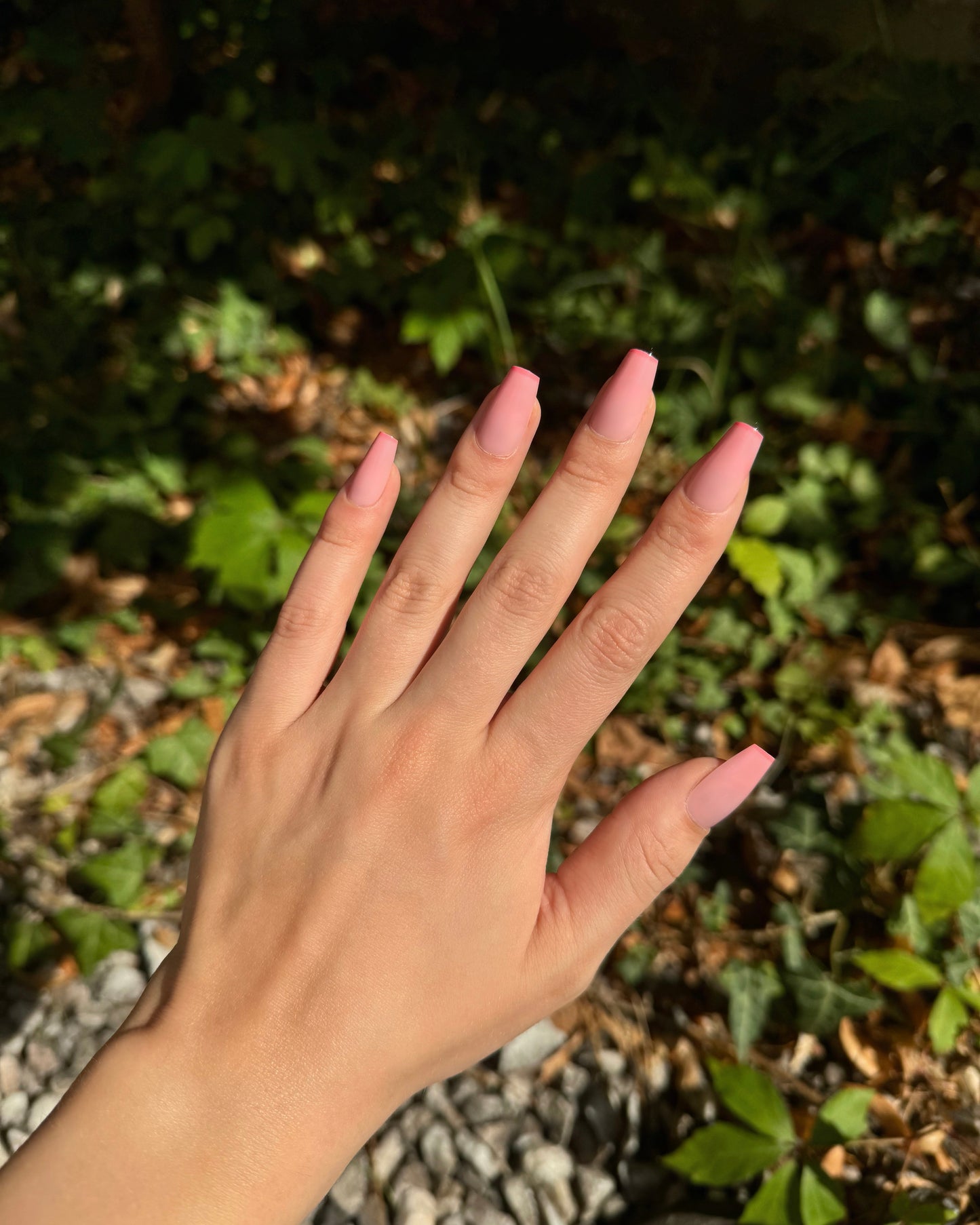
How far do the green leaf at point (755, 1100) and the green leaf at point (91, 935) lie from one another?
1.46m

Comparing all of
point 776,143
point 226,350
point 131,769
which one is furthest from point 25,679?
point 776,143

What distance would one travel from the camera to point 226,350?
3.35 m

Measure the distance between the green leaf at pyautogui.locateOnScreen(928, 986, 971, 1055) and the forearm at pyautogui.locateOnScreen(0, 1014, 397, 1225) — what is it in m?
1.25

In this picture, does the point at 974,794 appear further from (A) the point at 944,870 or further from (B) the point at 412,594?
(B) the point at 412,594

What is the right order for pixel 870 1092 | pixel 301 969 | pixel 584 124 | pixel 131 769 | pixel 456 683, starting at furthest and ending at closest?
pixel 584 124, pixel 131 769, pixel 870 1092, pixel 456 683, pixel 301 969

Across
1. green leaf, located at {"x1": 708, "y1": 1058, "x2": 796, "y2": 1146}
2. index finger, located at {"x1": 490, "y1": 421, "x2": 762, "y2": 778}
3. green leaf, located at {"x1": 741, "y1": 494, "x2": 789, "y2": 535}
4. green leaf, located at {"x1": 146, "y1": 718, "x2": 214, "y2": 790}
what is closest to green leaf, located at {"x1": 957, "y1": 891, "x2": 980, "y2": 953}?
green leaf, located at {"x1": 708, "y1": 1058, "x2": 796, "y2": 1146}

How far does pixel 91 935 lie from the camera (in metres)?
2.17

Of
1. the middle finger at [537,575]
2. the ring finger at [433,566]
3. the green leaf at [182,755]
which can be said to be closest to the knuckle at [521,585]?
the middle finger at [537,575]

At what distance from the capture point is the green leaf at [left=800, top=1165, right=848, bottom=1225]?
63.4 inches

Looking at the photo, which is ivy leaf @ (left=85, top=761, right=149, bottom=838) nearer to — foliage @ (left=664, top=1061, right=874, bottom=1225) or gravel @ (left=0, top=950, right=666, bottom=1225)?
gravel @ (left=0, top=950, right=666, bottom=1225)

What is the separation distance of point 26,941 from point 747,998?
1800 mm

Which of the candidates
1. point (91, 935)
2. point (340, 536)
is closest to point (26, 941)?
point (91, 935)

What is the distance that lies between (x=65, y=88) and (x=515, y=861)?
3847 mm

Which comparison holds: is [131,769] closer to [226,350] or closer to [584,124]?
[226,350]
